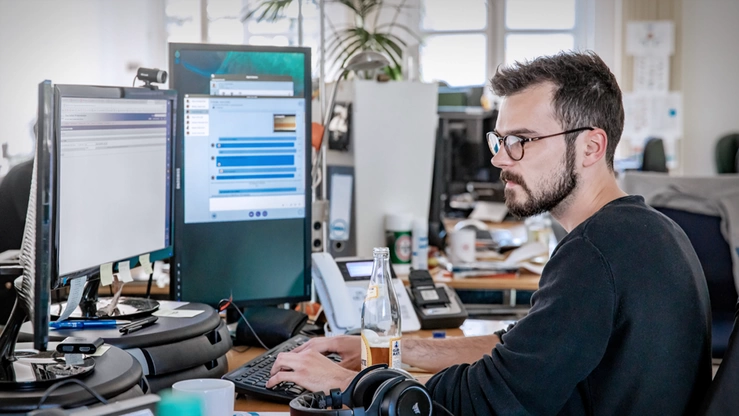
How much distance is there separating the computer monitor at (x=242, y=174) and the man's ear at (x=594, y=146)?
0.83 metres

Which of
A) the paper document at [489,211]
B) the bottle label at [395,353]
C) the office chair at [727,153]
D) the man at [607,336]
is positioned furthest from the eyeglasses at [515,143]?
the office chair at [727,153]

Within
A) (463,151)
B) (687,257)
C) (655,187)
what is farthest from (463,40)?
(687,257)

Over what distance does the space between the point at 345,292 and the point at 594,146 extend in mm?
826

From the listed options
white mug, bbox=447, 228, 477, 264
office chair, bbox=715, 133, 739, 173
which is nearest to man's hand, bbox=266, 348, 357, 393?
white mug, bbox=447, 228, 477, 264

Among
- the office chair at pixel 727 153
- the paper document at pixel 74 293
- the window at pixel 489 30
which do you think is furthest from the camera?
the window at pixel 489 30

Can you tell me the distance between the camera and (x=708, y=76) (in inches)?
280

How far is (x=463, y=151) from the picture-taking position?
4207mm

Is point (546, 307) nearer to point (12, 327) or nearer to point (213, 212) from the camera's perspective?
point (12, 327)

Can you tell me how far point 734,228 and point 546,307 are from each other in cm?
185

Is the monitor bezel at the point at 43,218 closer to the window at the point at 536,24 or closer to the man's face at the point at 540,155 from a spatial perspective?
the man's face at the point at 540,155

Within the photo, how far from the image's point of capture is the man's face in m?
1.36

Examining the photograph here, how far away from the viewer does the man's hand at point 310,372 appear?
1384 mm

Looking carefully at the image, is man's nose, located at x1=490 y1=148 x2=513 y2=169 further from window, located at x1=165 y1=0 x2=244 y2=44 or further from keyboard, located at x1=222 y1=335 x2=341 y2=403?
window, located at x1=165 y1=0 x2=244 y2=44

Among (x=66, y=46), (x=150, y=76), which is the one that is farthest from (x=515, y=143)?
(x=66, y=46)
